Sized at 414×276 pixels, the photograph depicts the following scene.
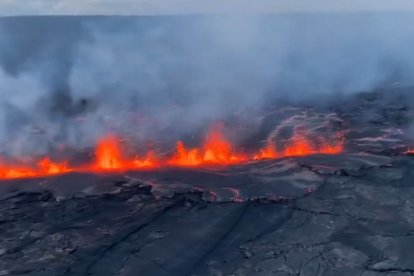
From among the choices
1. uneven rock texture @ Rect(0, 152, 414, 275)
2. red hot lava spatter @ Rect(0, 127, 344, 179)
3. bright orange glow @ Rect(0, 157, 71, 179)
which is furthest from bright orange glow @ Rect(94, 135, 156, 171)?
uneven rock texture @ Rect(0, 152, 414, 275)

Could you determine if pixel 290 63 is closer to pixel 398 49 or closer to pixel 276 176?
pixel 398 49

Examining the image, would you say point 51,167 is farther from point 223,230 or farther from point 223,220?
point 223,230

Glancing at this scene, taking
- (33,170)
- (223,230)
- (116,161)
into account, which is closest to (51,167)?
(33,170)

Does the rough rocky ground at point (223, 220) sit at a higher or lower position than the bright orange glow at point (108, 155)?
lower

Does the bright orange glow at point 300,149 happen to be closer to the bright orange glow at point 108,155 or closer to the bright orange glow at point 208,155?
the bright orange glow at point 208,155

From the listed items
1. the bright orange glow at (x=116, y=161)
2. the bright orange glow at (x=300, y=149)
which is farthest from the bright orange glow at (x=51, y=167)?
the bright orange glow at (x=300, y=149)

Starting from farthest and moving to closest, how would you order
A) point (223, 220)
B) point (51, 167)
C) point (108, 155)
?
point (108, 155)
point (51, 167)
point (223, 220)

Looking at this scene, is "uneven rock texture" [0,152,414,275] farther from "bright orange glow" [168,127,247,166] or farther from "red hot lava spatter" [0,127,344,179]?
"bright orange glow" [168,127,247,166]
